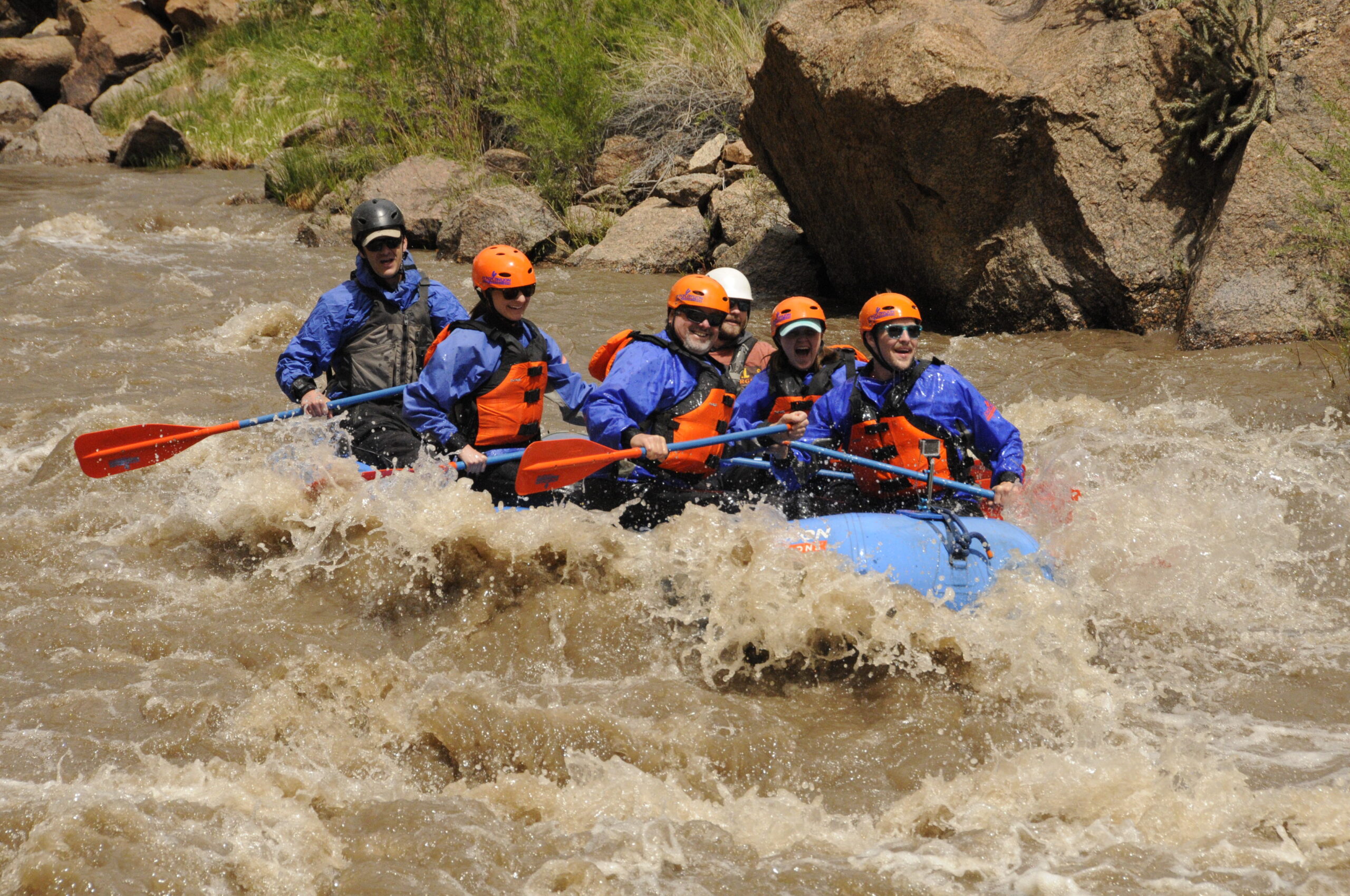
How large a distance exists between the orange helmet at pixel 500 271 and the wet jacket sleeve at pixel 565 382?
0.33m

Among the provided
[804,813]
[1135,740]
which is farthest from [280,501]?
[1135,740]

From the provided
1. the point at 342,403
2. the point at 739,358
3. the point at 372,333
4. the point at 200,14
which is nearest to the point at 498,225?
the point at 372,333

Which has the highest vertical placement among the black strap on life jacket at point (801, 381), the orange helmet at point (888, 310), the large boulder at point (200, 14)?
the large boulder at point (200, 14)

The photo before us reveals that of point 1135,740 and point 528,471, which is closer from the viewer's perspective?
point 1135,740

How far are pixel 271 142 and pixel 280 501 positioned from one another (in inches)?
541

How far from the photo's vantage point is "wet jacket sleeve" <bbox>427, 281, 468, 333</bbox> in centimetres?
574

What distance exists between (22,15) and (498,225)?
23.5 meters

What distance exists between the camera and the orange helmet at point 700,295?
481cm

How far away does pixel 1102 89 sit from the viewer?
791 centimetres

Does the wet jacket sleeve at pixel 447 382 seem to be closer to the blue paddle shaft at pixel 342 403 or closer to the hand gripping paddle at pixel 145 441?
the blue paddle shaft at pixel 342 403

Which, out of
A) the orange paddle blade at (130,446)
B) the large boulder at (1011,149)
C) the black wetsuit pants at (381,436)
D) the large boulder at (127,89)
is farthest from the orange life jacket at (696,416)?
the large boulder at (127,89)

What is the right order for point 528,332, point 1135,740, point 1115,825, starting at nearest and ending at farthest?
point 1115,825 → point 1135,740 → point 528,332

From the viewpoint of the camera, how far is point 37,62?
23.8 meters

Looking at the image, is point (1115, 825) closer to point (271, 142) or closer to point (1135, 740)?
point (1135, 740)
